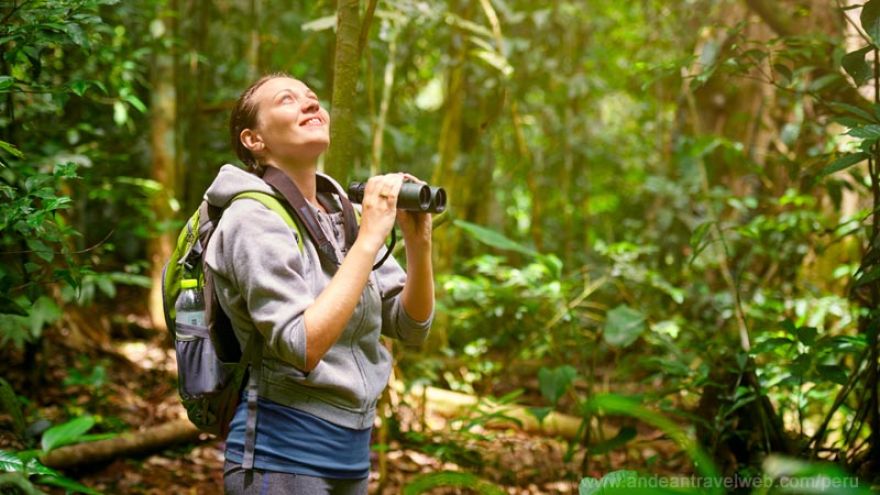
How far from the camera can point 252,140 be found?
186cm

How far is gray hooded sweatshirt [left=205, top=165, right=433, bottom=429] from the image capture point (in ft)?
5.21

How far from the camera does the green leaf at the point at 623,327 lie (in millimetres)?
3561

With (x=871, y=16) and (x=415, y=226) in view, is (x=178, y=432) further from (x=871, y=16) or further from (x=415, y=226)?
(x=871, y=16)

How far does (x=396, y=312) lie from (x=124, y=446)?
1.89 metres

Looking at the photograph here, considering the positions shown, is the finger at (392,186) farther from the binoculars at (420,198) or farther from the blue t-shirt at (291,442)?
the blue t-shirt at (291,442)

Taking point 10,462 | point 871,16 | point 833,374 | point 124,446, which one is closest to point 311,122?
point 10,462

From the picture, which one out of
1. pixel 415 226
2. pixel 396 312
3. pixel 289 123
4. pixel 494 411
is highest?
pixel 289 123

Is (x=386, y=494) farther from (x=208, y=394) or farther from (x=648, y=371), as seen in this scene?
(x=648, y=371)

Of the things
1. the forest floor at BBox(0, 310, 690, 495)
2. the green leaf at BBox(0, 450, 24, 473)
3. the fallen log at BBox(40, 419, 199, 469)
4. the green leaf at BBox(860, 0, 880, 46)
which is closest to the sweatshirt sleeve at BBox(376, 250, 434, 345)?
the green leaf at BBox(0, 450, 24, 473)

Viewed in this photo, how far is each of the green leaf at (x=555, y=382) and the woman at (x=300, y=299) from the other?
5.34 ft

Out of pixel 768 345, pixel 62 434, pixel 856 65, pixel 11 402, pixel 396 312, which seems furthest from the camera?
pixel 768 345

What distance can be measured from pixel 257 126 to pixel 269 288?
461 millimetres

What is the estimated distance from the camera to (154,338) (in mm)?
5531

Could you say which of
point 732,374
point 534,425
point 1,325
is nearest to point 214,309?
point 1,325
